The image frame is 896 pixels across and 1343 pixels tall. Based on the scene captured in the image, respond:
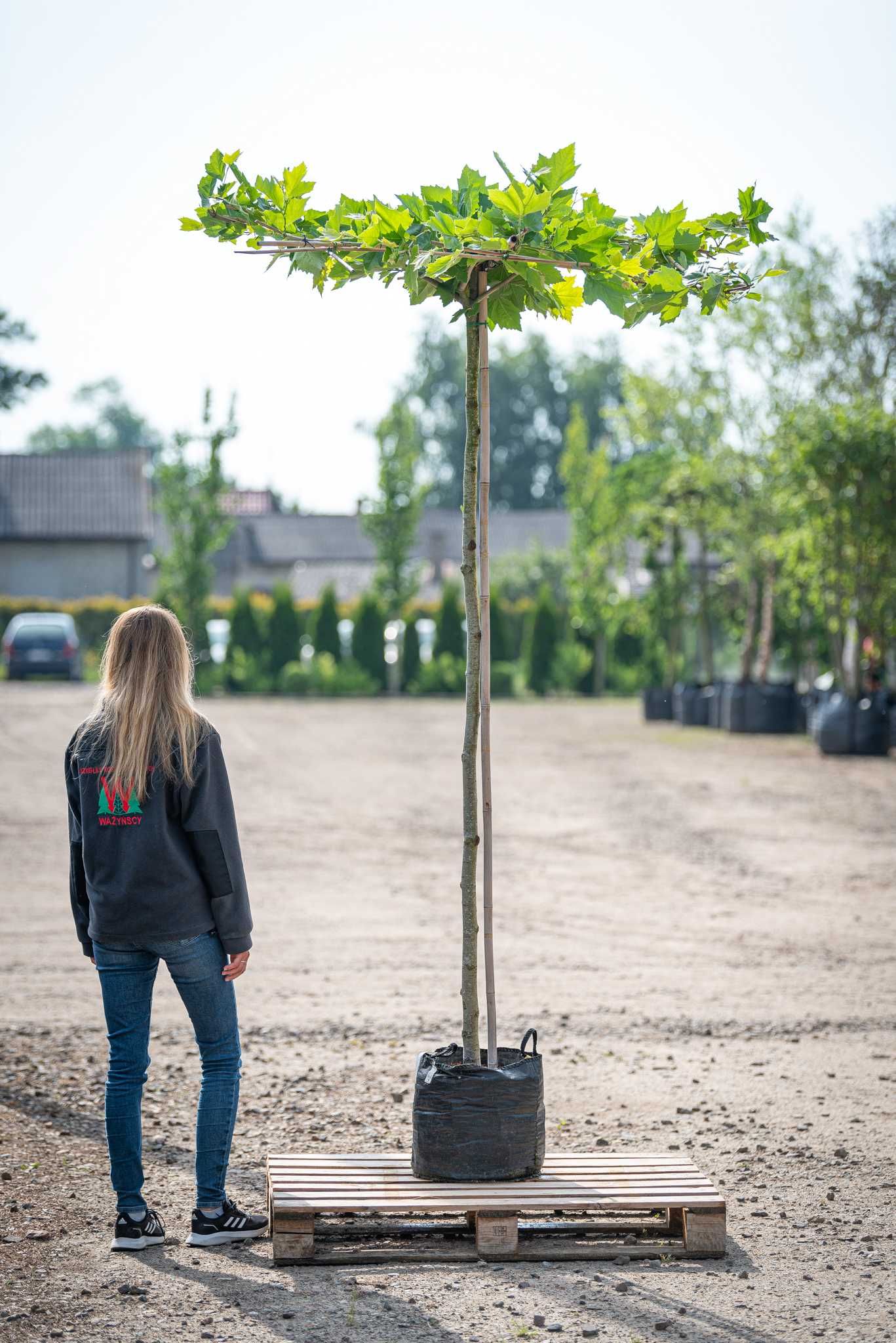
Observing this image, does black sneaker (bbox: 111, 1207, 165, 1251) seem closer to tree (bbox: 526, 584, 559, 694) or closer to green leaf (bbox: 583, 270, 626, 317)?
green leaf (bbox: 583, 270, 626, 317)

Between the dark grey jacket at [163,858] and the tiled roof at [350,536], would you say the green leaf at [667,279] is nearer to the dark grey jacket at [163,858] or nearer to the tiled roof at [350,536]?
the dark grey jacket at [163,858]

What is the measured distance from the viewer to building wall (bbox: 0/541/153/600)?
151ft

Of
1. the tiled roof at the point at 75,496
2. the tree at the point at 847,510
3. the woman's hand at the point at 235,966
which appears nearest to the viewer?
the woman's hand at the point at 235,966

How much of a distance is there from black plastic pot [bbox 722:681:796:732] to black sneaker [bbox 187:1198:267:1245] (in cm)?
1932

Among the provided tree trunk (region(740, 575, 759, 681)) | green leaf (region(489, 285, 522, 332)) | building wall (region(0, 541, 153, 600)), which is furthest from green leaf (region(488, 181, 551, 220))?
building wall (region(0, 541, 153, 600))

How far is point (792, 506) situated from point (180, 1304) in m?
18.0

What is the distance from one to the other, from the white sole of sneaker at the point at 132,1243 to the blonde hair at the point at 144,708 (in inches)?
48.2

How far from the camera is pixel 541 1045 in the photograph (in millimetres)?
6328

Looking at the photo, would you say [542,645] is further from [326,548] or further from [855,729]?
[326,548]

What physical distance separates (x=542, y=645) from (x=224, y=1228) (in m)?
31.1

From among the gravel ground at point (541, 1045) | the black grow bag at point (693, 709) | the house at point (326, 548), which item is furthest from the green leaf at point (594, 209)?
the house at point (326, 548)

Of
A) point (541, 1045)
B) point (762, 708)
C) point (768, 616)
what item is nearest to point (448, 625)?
point (768, 616)

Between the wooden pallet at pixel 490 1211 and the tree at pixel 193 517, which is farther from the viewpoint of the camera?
the tree at pixel 193 517

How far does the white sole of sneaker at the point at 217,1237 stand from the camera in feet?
13.1
